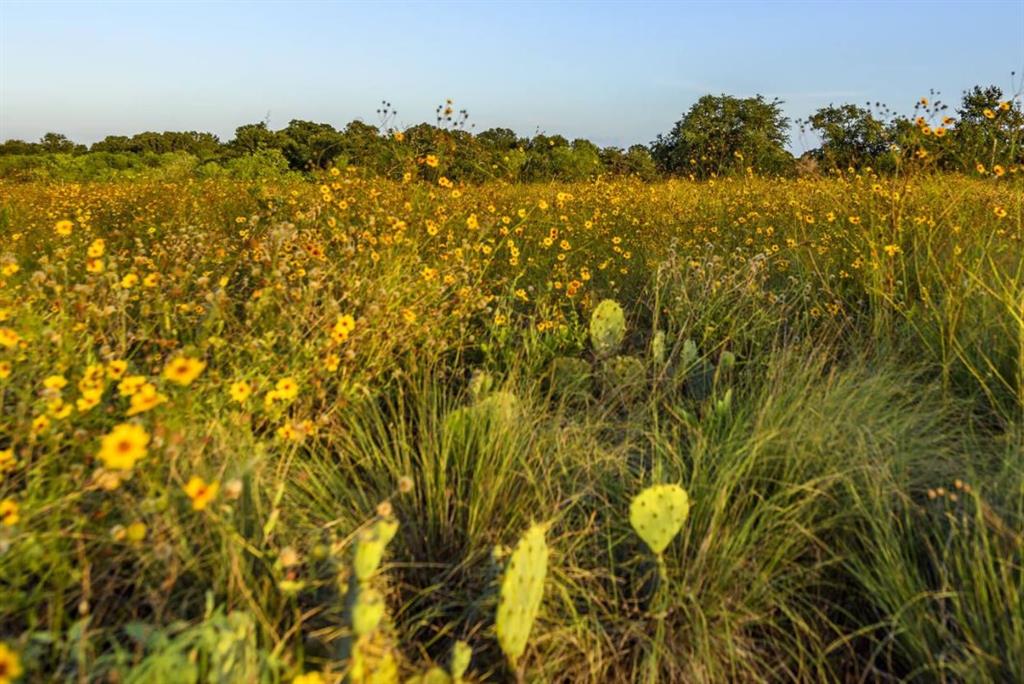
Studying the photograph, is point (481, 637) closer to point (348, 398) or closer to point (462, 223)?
point (348, 398)

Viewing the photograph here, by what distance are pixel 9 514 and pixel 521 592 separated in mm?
1026

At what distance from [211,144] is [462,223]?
14930 mm

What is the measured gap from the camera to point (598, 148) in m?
14.2

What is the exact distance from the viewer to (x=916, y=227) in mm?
3699

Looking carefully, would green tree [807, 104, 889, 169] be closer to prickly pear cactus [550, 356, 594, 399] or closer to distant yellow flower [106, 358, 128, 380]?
prickly pear cactus [550, 356, 594, 399]

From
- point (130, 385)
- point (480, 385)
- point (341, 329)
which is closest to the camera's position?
point (130, 385)

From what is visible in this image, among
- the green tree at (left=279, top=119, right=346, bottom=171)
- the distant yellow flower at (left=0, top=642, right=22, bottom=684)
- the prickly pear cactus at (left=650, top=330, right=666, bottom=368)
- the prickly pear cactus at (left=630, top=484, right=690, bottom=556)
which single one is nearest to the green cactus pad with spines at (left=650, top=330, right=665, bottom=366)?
the prickly pear cactus at (left=650, top=330, right=666, bottom=368)

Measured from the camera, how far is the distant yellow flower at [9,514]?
139cm

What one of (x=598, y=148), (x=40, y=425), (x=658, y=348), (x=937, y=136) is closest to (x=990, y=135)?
(x=937, y=136)

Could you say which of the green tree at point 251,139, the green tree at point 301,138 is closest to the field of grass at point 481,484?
the green tree at point 301,138

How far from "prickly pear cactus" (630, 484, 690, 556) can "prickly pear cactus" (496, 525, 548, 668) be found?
9.6 inches

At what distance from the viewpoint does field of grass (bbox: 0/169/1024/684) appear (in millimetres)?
1495

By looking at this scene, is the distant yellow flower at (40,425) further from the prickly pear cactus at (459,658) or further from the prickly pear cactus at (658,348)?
the prickly pear cactus at (658,348)

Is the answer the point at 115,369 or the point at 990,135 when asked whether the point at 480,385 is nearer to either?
the point at 115,369
